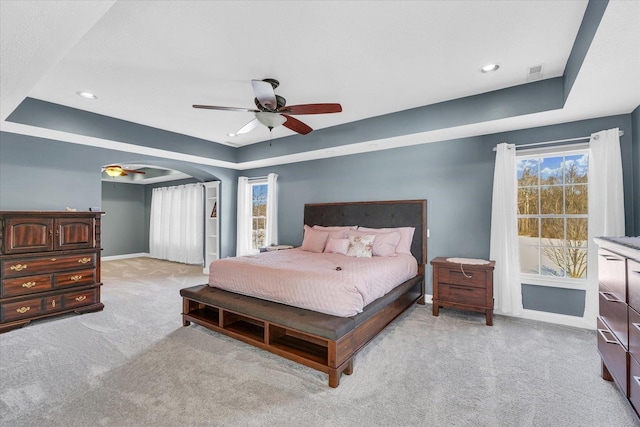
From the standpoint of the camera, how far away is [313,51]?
2.57m

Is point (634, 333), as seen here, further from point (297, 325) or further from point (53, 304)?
point (53, 304)

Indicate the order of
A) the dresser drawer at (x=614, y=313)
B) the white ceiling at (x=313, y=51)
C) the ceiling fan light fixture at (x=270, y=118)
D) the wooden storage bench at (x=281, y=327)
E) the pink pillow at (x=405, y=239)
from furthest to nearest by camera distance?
the pink pillow at (x=405, y=239)
the ceiling fan light fixture at (x=270, y=118)
the wooden storage bench at (x=281, y=327)
the white ceiling at (x=313, y=51)
the dresser drawer at (x=614, y=313)

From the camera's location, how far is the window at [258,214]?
6.55 metres

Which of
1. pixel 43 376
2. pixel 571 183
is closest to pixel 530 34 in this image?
pixel 571 183

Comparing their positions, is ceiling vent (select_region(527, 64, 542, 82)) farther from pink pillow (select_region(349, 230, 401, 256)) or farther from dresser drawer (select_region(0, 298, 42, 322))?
dresser drawer (select_region(0, 298, 42, 322))

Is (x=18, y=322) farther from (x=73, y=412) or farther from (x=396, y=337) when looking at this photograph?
(x=396, y=337)

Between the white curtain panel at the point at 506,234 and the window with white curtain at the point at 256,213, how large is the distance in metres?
3.87

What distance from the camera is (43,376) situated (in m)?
2.33

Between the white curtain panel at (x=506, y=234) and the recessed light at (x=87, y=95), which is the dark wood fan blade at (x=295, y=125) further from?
the white curtain panel at (x=506, y=234)

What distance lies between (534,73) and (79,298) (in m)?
5.92

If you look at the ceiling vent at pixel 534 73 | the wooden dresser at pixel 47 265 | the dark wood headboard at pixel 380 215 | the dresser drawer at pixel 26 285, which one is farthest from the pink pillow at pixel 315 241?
the dresser drawer at pixel 26 285

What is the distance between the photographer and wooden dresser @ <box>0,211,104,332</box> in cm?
334

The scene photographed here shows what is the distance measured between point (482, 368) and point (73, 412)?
3.01 metres

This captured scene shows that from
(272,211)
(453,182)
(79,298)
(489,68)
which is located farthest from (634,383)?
(79,298)
